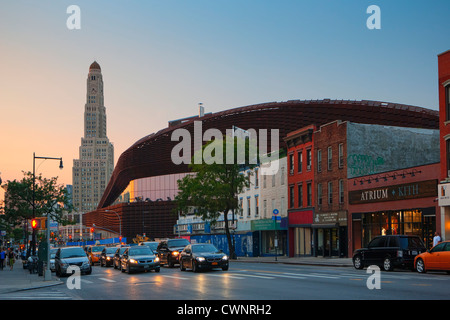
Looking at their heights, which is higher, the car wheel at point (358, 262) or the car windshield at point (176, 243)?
the car windshield at point (176, 243)

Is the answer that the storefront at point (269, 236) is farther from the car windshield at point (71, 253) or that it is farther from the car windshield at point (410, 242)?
the car windshield at point (410, 242)

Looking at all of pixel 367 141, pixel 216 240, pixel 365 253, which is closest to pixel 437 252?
pixel 365 253

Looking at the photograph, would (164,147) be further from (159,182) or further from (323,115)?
(323,115)

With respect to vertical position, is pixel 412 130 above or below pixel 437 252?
above

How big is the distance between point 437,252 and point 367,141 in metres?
25.1

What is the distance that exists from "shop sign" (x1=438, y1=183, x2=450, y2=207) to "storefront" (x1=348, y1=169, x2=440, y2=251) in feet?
3.90

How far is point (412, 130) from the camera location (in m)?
55.1

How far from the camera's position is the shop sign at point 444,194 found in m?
38.2

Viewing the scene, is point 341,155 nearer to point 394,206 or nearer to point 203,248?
point 394,206

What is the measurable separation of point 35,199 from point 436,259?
48.3 metres

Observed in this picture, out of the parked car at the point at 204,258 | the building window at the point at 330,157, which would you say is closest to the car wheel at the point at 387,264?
the parked car at the point at 204,258

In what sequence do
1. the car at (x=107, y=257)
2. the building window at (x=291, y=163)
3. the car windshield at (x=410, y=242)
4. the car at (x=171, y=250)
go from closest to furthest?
the car windshield at (x=410, y=242), the car at (x=171, y=250), the car at (x=107, y=257), the building window at (x=291, y=163)

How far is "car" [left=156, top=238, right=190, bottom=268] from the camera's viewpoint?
40.9 meters

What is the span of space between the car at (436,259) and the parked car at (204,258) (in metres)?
9.90
